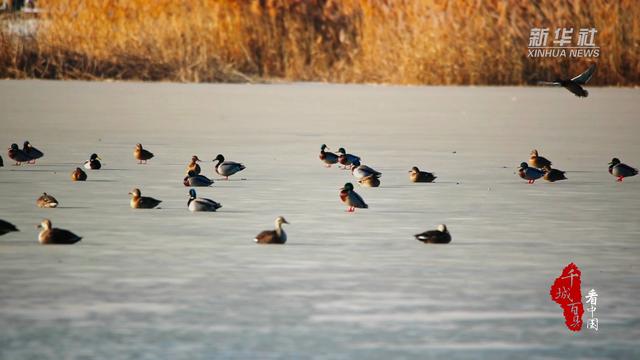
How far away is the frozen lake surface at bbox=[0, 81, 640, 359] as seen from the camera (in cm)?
608

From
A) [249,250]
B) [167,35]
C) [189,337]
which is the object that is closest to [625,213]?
[249,250]

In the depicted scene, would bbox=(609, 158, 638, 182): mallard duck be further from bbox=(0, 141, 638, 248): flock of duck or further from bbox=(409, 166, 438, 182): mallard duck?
bbox=(409, 166, 438, 182): mallard duck

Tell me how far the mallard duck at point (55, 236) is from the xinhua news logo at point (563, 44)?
2276 centimetres

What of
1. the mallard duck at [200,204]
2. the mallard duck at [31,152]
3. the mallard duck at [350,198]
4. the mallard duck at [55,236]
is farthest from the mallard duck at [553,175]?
the mallard duck at [55,236]

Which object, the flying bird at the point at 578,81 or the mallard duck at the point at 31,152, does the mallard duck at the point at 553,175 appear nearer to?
the flying bird at the point at 578,81

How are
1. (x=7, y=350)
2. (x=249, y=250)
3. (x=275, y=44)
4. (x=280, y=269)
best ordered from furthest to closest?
(x=275, y=44) → (x=249, y=250) → (x=280, y=269) → (x=7, y=350)

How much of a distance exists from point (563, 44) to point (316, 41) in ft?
21.4

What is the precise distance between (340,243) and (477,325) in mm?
2708

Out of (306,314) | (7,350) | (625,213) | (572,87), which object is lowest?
(7,350)

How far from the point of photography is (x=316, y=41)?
3394 cm

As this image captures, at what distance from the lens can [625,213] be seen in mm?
10742

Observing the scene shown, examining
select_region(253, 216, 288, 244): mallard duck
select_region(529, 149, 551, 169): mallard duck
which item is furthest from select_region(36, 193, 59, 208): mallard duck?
select_region(529, 149, 551, 169): mallard duck

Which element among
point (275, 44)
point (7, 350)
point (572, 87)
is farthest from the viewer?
point (275, 44)

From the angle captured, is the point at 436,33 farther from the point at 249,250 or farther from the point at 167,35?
the point at 249,250
